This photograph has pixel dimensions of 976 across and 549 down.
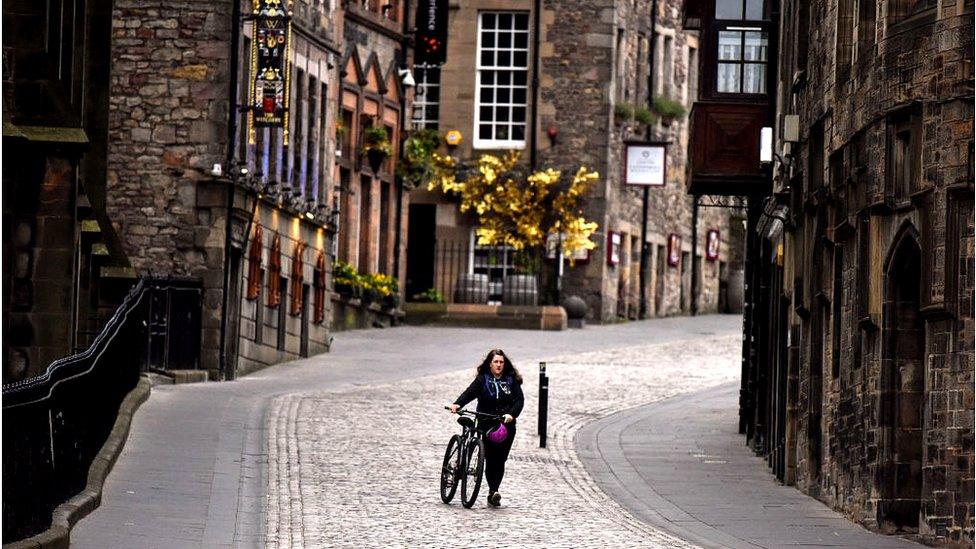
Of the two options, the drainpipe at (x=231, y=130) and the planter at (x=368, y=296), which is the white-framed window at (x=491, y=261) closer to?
the planter at (x=368, y=296)

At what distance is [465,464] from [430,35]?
32.5 m

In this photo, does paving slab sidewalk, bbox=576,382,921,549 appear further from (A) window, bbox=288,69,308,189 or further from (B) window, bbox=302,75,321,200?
(B) window, bbox=302,75,321,200

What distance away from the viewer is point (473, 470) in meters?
21.0

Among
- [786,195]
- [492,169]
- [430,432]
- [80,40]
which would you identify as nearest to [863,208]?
[786,195]

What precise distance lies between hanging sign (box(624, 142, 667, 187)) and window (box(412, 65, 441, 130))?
4.61 m

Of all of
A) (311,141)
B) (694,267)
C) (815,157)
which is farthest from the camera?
(694,267)

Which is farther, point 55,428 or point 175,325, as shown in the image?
point 175,325

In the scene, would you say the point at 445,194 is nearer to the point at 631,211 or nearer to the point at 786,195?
the point at 631,211

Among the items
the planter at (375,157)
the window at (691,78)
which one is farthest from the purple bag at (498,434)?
the window at (691,78)

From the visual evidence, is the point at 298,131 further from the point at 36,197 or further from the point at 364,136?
the point at 36,197

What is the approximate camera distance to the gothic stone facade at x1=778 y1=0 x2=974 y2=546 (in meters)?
18.6

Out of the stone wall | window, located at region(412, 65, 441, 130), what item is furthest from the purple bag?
window, located at region(412, 65, 441, 130)

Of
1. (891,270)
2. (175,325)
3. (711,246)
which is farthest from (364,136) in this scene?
(891,270)

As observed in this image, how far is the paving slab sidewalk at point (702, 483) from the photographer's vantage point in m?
20.0
